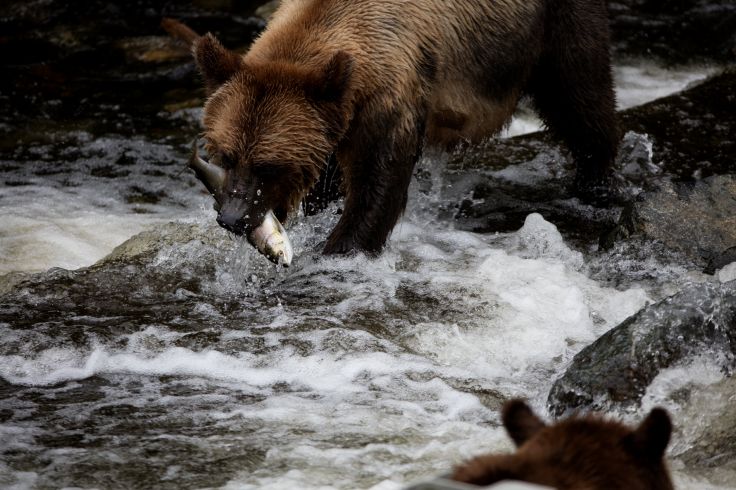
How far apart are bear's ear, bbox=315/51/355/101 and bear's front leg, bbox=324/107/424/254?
42cm

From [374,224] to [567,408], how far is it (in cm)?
236

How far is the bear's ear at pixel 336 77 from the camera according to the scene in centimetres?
592

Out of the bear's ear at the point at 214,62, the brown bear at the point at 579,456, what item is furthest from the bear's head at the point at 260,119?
the brown bear at the point at 579,456

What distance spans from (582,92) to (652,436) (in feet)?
19.0

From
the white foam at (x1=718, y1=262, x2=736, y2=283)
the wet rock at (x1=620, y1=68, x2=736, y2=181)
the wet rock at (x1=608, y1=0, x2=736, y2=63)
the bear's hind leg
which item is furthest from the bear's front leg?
the wet rock at (x1=608, y1=0, x2=736, y2=63)

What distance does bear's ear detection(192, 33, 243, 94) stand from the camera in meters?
6.02

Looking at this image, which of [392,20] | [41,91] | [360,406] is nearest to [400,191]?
[392,20]

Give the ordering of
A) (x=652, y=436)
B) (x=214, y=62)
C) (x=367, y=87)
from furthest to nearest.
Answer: (x=367, y=87) → (x=214, y=62) → (x=652, y=436)

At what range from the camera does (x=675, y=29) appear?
13.1 metres

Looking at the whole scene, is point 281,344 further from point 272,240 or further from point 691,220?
point 691,220

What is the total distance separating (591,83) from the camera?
815 cm

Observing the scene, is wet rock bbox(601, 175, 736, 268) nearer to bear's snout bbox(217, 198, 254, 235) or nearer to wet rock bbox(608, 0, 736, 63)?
bear's snout bbox(217, 198, 254, 235)

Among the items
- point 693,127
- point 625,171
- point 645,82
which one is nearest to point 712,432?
point 625,171

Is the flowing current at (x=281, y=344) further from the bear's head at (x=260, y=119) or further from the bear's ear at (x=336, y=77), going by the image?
the bear's ear at (x=336, y=77)
